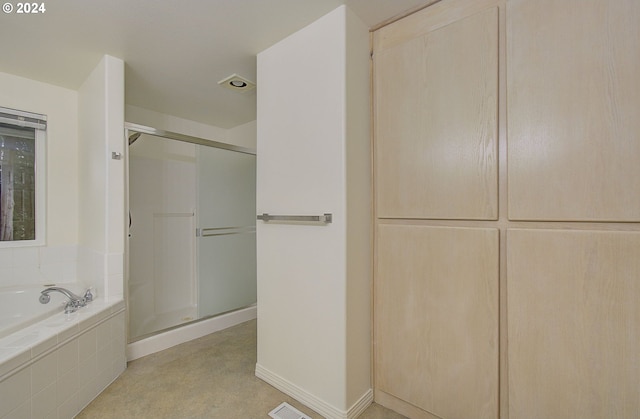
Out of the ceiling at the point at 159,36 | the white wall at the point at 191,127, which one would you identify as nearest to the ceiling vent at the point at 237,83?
the ceiling at the point at 159,36

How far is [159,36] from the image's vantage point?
168cm

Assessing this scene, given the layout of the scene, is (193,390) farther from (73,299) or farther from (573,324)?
(573,324)

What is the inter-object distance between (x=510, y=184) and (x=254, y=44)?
62.0 inches

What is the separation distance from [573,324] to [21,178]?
3.52 meters

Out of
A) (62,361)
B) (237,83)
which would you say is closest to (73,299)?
(62,361)

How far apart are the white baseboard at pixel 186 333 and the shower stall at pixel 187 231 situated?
0.28 ft

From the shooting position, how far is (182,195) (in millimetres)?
3211

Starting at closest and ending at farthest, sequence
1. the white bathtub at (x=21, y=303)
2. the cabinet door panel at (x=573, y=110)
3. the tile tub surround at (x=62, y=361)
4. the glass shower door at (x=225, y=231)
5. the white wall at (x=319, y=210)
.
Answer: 1. the cabinet door panel at (x=573, y=110)
2. the tile tub surround at (x=62, y=361)
3. the white wall at (x=319, y=210)
4. the white bathtub at (x=21, y=303)
5. the glass shower door at (x=225, y=231)

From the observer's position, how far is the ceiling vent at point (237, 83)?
215 centimetres

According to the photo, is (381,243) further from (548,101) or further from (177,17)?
(177,17)

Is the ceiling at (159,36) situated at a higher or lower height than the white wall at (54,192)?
higher

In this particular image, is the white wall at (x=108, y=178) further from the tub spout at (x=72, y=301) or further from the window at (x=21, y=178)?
the window at (x=21, y=178)

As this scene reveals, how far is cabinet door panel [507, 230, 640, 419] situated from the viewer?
0.99 m

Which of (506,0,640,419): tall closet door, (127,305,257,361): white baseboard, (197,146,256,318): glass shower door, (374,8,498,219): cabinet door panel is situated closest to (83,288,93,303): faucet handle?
(127,305,257,361): white baseboard
